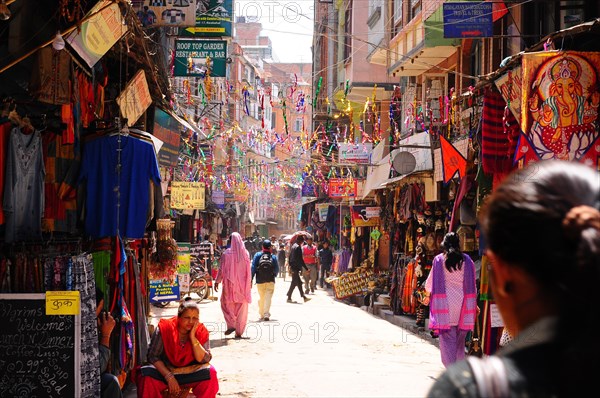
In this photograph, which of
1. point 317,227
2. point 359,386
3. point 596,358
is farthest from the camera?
point 317,227

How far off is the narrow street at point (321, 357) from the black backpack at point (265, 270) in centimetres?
96

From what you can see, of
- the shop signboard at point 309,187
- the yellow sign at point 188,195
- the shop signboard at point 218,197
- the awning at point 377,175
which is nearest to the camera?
the yellow sign at point 188,195

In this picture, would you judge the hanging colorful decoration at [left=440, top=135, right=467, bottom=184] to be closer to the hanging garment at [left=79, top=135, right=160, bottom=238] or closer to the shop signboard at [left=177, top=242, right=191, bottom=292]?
the hanging garment at [left=79, top=135, right=160, bottom=238]

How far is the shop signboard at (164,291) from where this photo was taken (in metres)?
15.9

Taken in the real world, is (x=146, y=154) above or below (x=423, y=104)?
below

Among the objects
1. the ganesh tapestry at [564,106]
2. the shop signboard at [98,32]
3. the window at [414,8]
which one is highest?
the window at [414,8]

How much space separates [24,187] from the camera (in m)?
7.19

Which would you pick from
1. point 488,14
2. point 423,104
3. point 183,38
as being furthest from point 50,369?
point 423,104

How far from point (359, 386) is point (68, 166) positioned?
14.2 feet

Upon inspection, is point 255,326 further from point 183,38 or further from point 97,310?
point 97,310

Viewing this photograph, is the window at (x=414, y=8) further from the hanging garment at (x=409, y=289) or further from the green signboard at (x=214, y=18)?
the hanging garment at (x=409, y=289)

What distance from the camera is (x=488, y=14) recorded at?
43.0 ft

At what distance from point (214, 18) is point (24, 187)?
30.4 feet

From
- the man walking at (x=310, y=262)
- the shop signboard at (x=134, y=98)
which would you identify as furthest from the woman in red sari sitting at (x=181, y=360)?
the man walking at (x=310, y=262)
